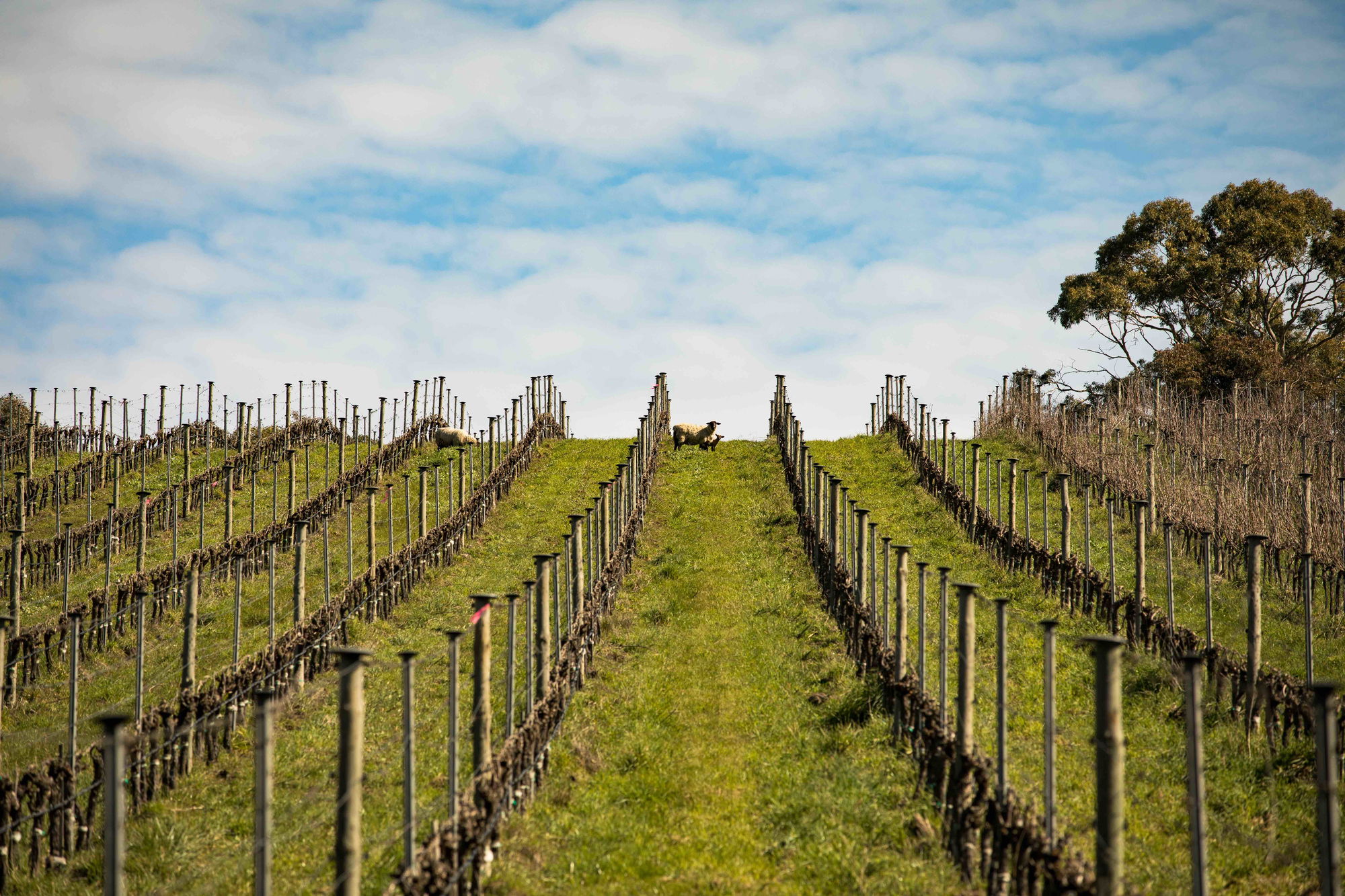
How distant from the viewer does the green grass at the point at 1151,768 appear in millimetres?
8180

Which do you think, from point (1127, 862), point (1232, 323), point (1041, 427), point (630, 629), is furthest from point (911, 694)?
point (1232, 323)

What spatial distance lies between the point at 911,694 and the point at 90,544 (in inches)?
639

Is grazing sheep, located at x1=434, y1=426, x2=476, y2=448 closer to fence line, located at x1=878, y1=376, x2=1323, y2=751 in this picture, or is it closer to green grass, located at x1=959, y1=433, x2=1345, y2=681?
fence line, located at x1=878, y1=376, x2=1323, y2=751

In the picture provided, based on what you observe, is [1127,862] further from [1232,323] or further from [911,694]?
[1232,323]

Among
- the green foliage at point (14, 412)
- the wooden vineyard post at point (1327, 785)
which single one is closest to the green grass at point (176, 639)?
the wooden vineyard post at point (1327, 785)

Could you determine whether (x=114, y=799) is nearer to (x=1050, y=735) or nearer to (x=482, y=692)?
(x=482, y=692)

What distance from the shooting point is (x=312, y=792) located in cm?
958

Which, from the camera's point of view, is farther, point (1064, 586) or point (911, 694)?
point (1064, 586)

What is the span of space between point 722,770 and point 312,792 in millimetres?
3632

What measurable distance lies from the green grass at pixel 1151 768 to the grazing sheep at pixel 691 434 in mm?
13996

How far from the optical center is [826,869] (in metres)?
7.52

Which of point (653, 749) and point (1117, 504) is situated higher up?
point (1117, 504)

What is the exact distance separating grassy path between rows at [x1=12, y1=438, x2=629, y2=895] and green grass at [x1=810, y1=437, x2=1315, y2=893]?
197 inches

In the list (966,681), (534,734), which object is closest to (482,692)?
(534,734)
